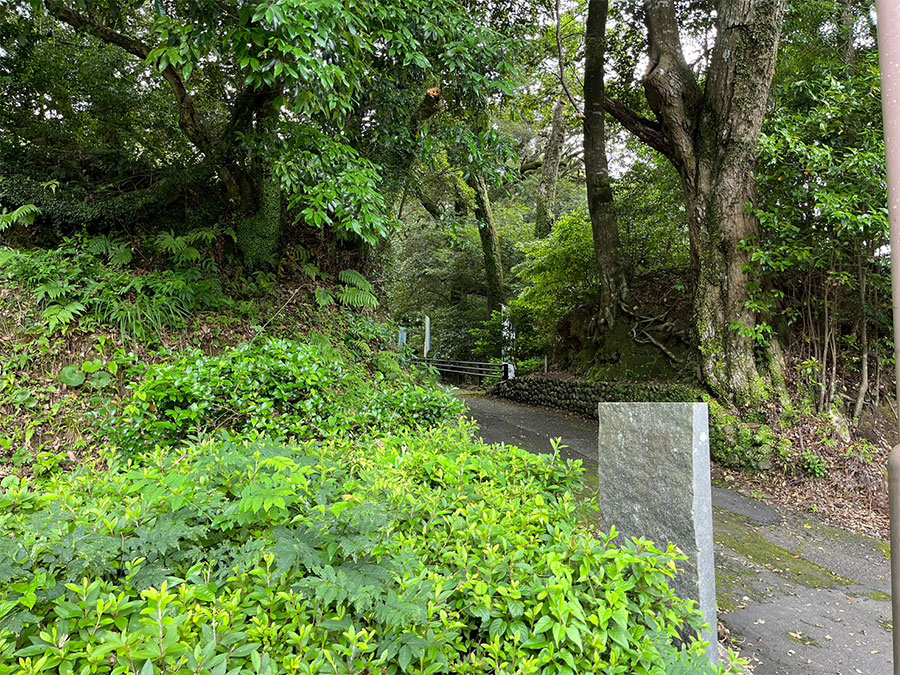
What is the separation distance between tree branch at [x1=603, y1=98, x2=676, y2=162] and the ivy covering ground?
7.15 meters

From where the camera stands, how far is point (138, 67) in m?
6.57

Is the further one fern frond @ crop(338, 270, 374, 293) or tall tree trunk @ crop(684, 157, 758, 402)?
fern frond @ crop(338, 270, 374, 293)

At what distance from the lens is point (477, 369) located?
14539 millimetres

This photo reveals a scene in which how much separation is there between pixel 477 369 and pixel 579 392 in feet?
17.6

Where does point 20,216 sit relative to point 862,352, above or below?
above

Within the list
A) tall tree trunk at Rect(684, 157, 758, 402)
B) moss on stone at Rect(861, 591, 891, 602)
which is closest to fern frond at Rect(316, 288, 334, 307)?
tall tree trunk at Rect(684, 157, 758, 402)

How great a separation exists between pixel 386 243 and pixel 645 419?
259 inches

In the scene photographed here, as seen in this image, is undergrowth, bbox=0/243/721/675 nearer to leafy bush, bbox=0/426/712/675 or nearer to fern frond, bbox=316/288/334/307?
leafy bush, bbox=0/426/712/675

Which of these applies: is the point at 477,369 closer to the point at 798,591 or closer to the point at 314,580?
the point at 798,591

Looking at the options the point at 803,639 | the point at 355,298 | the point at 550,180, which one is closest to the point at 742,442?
the point at 803,639

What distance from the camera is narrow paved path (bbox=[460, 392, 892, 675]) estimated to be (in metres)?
2.73

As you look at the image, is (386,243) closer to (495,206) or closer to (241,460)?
(241,460)

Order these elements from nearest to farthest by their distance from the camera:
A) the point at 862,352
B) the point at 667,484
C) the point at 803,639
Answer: the point at 667,484 → the point at 803,639 → the point at 862,352

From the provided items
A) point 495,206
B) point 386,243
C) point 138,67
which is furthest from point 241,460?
point 495,206
